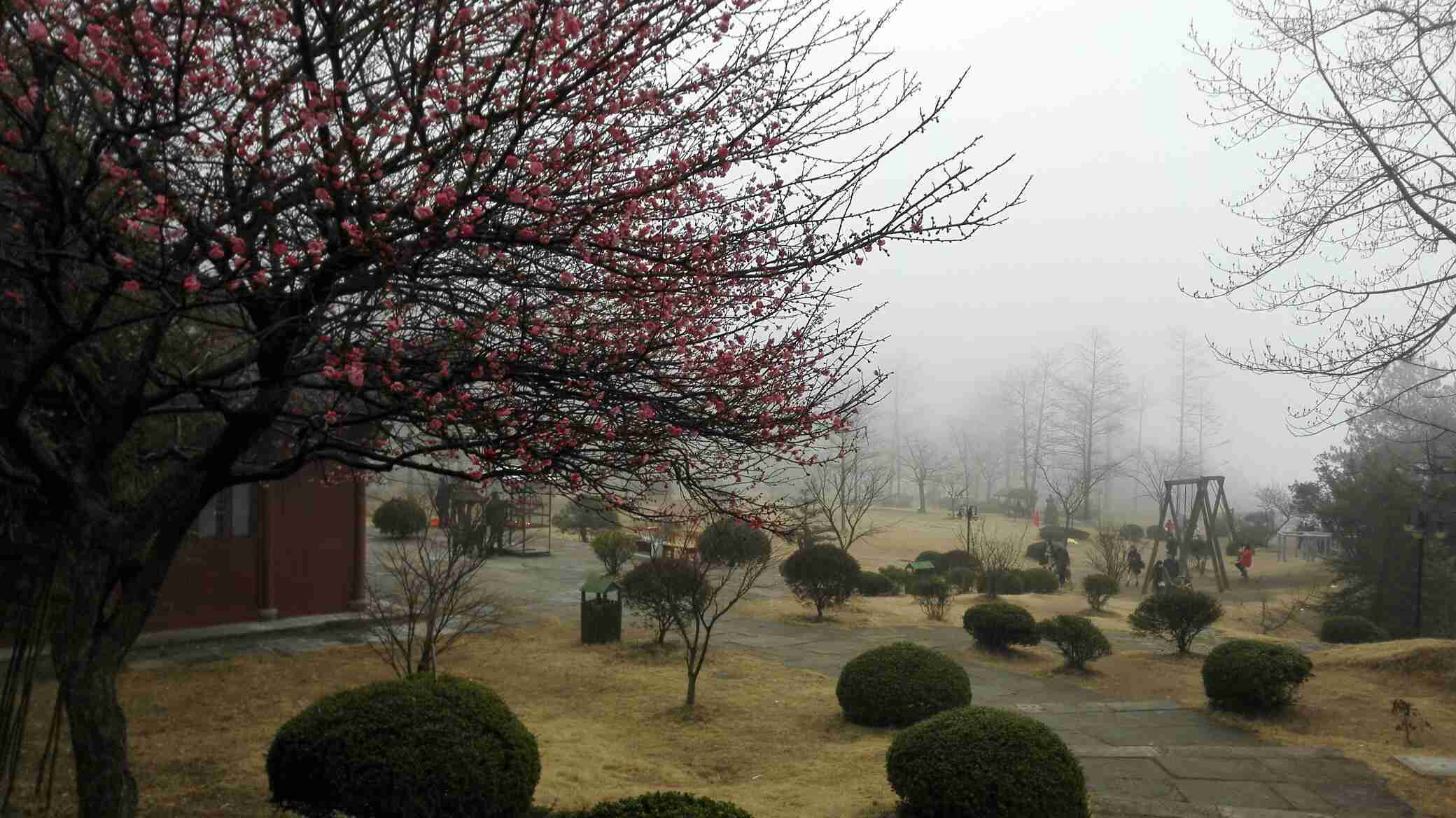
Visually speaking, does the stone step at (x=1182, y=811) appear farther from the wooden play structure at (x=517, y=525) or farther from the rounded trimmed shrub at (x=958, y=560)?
the rounded trimmed shrub at (x=958, y=560)

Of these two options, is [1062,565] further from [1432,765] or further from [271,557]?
[271,557]

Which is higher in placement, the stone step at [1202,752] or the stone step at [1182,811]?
the stone step at [1182,811]

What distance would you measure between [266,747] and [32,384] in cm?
541

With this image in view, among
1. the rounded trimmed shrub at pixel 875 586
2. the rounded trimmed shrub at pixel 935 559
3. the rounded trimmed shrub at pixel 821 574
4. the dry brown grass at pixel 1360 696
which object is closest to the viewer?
the dry brown grass at pixel 1360 696

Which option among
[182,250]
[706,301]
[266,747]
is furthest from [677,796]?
[266,747]

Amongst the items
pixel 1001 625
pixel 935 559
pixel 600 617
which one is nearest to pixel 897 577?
pixel 935 559

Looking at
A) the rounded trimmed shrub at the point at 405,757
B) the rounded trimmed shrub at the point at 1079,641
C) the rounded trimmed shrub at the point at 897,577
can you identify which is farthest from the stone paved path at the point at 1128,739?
the rounded trimmed shrub at the point at 897,577

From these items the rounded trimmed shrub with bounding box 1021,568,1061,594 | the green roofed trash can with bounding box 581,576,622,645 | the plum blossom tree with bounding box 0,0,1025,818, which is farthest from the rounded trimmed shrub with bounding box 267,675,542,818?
the rounded trimmed shrub with bounding box 1021,568,1061,594

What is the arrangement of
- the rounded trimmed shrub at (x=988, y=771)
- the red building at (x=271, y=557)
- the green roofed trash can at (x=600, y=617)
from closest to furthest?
1. the rounded trimmed shrub at (x=988, y=771)
2. the red building at (x=271, y=557)
3. the green roofed trash can at (x=600, y=617)

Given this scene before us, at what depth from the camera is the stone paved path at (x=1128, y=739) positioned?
732cm

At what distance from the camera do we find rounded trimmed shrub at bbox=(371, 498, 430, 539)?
28.2 m

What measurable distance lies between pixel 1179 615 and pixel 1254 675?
3702 millimetres

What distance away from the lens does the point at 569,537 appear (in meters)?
33.6

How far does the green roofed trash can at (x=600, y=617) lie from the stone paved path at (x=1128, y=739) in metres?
1.65
